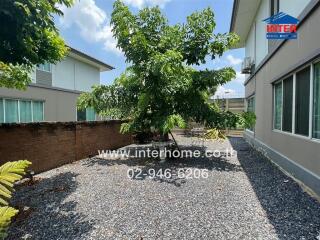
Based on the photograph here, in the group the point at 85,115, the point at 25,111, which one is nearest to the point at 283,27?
the point at 25,111

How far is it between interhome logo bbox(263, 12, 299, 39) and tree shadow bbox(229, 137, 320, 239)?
363 cm

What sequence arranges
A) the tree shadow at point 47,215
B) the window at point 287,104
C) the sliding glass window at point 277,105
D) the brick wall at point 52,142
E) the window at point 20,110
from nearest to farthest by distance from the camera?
the tree shadow at point 47,215, the brick wall at point 52,142, the window at point 287,104, the sliding glass window at point 277,105, the window at point 20,110

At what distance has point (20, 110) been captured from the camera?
1303cm

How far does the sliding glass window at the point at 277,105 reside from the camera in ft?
25.6

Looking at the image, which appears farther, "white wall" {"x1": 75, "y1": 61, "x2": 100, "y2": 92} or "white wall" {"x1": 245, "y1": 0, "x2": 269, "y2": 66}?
"white wall" {"x1": 75, "y1": 61, "x2": 100, "y2": 92}

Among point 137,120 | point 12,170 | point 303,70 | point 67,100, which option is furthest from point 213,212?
point 67,100

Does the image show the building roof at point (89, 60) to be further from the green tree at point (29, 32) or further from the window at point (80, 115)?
the green tree at point (29, 32)

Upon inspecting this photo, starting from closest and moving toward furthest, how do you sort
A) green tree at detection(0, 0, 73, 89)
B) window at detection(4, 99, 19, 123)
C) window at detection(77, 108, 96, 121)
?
1. green tree at detection(0, 0, 73, 89)
2. window at detection(4, 99, 19, 123)
3. window at detection(77, 108, 96, 121)

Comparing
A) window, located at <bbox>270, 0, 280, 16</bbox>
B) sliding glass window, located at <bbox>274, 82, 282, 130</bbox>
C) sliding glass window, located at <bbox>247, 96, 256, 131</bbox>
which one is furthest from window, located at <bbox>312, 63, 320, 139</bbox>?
sliding glass window, located at <bbox>247, 96, 256, 131</bbox>

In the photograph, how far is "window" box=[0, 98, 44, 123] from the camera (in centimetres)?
1207

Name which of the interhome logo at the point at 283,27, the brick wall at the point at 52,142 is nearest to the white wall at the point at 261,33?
the interhome logo at the point at 283,27

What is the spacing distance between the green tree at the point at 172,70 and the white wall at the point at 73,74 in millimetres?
8681

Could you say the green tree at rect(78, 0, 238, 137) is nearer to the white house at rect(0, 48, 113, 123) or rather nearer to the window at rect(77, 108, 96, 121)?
the white house at rect(0, 48, 113, 123)

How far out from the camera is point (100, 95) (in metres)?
8.95
